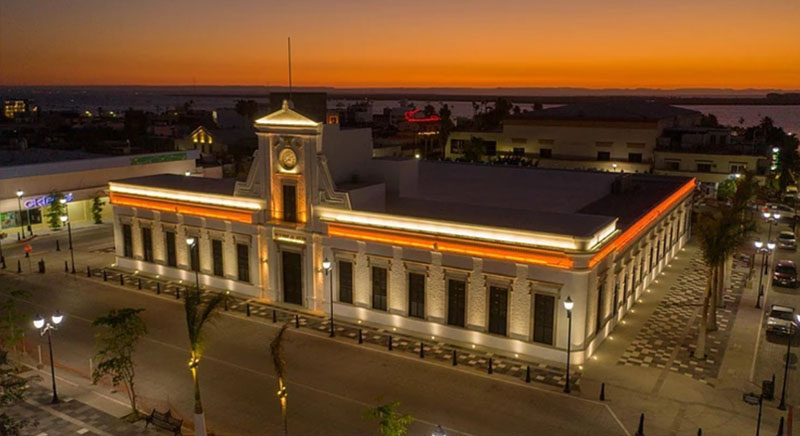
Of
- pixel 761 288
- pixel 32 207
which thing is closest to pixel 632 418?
pixel 761 288

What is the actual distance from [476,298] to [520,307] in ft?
7.46

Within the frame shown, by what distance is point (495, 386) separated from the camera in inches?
1071

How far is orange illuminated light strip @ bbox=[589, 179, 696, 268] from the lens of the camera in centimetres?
2987

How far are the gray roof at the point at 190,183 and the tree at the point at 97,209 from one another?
18.2 meters

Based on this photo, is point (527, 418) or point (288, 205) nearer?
point (527, 418)

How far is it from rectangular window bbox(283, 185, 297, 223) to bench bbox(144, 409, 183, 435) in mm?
14958

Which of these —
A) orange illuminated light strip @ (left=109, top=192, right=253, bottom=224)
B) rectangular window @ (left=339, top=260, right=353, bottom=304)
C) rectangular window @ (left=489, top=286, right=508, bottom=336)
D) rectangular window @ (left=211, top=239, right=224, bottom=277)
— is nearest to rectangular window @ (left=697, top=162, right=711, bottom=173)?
rectangular window @ (left=489, top=286, right=508, bottom=336)

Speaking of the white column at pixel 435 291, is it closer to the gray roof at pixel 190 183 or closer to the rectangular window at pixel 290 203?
the rectangular window at pixel 290 203

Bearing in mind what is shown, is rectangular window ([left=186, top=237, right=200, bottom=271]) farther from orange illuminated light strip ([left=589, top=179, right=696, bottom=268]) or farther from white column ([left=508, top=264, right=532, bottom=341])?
orange illuminated light strip ([left=589, top=179, right=696, bottom=268])

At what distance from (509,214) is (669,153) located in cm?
5460

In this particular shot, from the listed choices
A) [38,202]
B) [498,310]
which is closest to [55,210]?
[38,202]

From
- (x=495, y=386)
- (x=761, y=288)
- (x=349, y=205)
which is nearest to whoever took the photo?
(x=495, y=386)

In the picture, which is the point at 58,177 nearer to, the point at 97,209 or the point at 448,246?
the point at 97,209

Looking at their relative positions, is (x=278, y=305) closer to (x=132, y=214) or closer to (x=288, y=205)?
(x=288, y=205)
